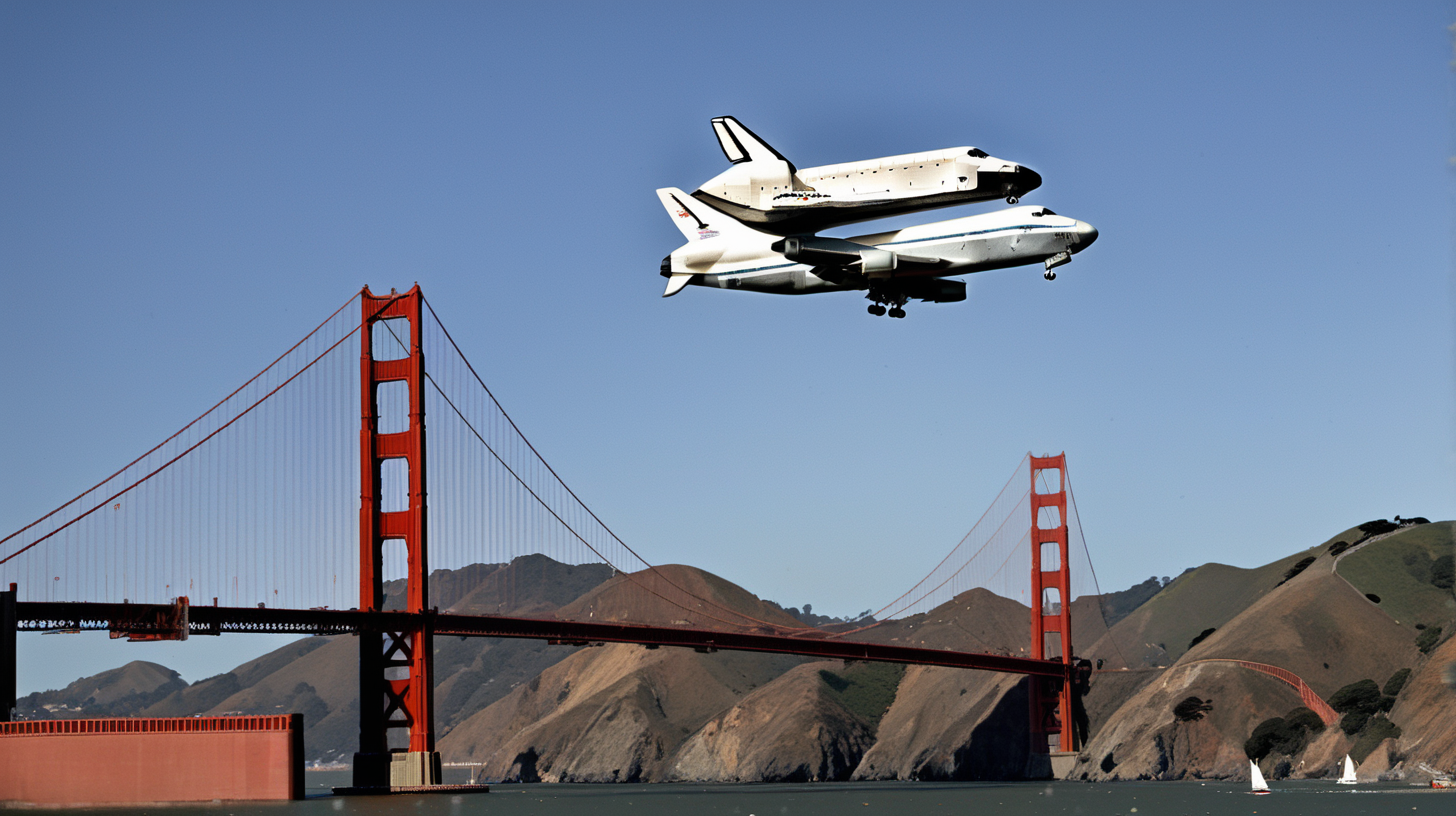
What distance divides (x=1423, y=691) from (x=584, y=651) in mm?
113094

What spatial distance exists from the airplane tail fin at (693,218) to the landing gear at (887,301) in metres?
7.58

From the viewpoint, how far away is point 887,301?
44094 millimetres

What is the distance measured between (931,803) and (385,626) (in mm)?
29174

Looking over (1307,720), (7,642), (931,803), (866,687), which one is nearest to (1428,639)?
(1307,720)

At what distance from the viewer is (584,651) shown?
190 meters

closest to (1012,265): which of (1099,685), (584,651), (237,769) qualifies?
(237,769)

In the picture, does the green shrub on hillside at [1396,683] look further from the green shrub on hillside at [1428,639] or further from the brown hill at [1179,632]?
the brown hill at [1179,632]

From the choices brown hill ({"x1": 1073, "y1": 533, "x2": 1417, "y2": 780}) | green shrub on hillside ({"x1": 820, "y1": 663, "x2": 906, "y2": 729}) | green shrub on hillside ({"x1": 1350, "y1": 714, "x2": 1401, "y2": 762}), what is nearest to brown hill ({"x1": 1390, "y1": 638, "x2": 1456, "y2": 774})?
green shrub on hillside ({"x1": 1350, "y1": 714, "x2": 1401, "y2": 762})

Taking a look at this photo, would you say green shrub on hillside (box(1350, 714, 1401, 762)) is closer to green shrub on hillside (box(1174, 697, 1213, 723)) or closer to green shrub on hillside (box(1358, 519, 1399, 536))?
green shrub on hillside (box(1174, 697, 1213, 723))

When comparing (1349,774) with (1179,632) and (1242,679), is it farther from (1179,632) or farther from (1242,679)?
(1179,632)

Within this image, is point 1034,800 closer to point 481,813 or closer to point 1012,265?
point 481,813

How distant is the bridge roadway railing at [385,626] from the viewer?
7088 cm

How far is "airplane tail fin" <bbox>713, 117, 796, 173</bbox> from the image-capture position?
140 ft

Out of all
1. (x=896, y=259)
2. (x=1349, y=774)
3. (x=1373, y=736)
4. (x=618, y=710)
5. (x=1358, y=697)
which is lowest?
(x=1349, y=774)
